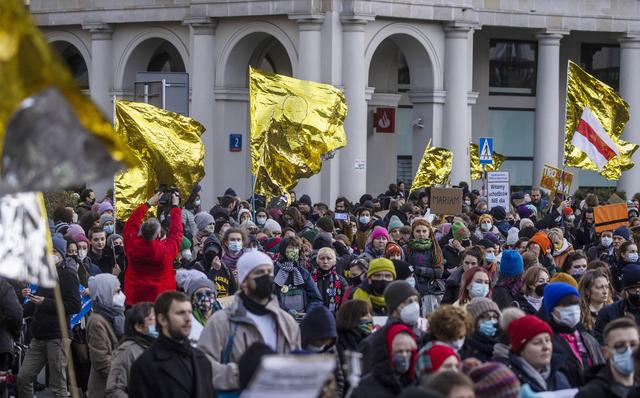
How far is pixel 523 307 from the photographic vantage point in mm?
12758

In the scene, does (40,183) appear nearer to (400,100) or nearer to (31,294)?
(31,294)

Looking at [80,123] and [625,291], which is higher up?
[80,123]

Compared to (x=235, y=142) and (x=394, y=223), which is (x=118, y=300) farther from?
(x=235, y=142)

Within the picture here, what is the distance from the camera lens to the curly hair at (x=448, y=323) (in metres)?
9.30

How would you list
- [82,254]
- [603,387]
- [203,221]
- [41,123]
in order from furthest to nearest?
[203,221]
[82,254]
[603,387]
[41,123]

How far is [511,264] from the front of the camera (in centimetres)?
1362

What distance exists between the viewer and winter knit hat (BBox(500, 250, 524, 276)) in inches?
535

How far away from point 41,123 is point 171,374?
12.4 ft

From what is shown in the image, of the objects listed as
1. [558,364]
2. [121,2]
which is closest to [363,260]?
[558,364]

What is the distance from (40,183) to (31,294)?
8.83 m

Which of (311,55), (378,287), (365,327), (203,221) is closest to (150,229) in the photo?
(378,287)

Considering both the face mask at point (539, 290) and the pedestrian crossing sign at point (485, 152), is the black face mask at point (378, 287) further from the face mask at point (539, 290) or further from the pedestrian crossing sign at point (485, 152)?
the pedestrian crossing sign at point (485, 152)

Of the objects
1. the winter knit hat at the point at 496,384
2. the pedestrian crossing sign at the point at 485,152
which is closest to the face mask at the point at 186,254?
the winter knit hat at the point at 496,384

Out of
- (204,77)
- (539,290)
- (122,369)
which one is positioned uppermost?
(204,77)
